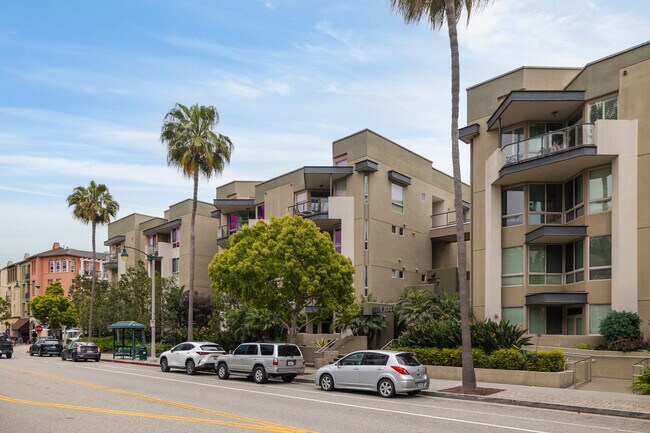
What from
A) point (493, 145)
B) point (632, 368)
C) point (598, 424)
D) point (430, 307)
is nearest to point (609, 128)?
point (493, 145)

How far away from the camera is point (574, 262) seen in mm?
27516

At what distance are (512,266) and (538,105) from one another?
295 inches

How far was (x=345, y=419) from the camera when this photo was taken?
569 inches

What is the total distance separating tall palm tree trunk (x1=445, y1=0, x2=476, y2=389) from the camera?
65.8 ft

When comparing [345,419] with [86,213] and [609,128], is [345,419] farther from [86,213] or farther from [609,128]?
[86,213]

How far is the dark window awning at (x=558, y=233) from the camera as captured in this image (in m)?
26.3

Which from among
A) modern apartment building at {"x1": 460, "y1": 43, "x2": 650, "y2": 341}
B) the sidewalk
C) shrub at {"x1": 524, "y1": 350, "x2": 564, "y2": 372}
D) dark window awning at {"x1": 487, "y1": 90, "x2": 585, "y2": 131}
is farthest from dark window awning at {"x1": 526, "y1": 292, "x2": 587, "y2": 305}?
dark window awning at {"x1": 487, "y1": 90, "x2": 585, "y2": 131}

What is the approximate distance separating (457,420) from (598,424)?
3188 millimetres

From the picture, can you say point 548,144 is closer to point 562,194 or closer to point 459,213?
point 562,194

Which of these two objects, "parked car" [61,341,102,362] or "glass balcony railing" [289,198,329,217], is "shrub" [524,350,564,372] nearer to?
"glass balcony railing" [289,198,329,217]

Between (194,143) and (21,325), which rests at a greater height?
(194,143)

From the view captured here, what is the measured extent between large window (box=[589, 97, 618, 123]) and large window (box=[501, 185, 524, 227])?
15.3 ft

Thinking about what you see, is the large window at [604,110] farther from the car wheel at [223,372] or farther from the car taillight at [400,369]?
the car wheel at [223,372]

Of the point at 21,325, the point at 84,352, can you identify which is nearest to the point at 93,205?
the point at 84,352
